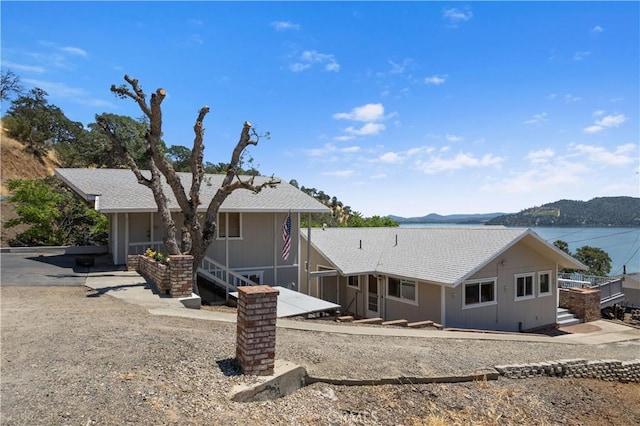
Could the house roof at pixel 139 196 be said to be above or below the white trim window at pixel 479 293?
above

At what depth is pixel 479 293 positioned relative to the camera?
16.2 m

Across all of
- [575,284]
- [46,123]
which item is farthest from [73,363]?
[46,123]

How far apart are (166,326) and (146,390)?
3.08m

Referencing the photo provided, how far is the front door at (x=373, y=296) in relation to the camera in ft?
59.2

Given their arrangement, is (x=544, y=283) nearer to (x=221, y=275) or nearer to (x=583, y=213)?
(x=221, y=275)

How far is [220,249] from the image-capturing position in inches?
658

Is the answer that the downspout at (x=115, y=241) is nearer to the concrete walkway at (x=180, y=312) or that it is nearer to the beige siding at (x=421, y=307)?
the concrete walkway at (x=180, y=312)

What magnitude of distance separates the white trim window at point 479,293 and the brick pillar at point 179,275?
10.1 metres

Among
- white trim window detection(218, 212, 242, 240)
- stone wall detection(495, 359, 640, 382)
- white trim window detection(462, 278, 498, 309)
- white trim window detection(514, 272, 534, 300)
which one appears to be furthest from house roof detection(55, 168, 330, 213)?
stone wall detection(495, 359, 640, 382)

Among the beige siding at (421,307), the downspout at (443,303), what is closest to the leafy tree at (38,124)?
the beige siding at (421,307)

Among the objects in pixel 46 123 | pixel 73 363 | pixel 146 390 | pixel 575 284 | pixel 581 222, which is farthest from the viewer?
pixel 581 222

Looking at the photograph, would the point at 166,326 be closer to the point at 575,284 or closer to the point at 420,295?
the point at 420,295

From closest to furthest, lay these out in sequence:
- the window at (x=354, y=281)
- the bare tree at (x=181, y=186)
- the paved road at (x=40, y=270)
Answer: the paved road at (x=40, y=270) → the bare tree at (x=181, y=186) → the window at (x=354, y=281)

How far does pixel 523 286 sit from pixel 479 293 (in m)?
2.89
